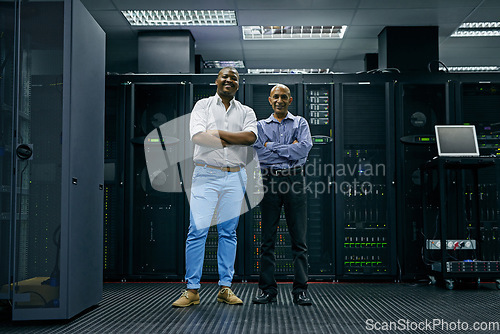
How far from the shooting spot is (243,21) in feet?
18.4

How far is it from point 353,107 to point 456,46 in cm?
291

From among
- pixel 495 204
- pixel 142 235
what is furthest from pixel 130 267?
pixel 495 204

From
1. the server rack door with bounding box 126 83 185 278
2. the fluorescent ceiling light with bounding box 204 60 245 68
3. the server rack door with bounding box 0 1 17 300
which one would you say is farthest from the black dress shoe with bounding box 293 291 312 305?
the fluorescent ceiling light with bounding box 204 60 245 68

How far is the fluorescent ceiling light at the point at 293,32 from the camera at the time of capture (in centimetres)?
593

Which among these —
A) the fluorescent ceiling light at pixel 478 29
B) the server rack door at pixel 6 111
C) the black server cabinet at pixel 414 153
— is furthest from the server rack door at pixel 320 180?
the server rack door at pixel 6 111

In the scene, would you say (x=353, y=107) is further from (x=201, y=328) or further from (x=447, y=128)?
(x=201, y=328)

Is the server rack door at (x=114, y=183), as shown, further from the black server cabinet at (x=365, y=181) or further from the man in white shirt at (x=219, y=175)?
the black server cabinet at (x=365, y=181)

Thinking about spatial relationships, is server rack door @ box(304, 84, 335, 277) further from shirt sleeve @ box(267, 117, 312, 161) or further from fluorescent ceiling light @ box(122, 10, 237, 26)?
fluorescent ceiling light @ box(122, 10, 237, 26)

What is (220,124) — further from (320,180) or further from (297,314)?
(320,180)

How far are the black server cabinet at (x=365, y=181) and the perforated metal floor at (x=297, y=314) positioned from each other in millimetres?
458

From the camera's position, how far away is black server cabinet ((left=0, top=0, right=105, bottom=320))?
8.96 ft

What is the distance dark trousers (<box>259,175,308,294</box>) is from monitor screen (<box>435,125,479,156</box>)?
174 cm

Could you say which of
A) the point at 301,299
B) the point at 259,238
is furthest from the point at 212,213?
the point at 259,238

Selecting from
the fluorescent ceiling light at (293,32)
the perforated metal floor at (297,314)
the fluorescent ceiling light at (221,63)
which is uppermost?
the fluorescent ceiling light at (293,32)
